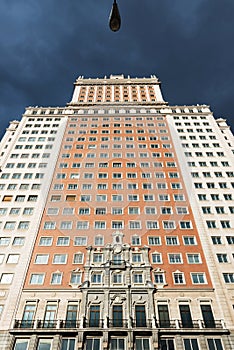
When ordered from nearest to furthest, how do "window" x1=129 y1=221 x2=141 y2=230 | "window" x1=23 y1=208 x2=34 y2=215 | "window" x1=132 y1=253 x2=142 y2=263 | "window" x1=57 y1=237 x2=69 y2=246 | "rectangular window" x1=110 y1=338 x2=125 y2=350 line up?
1. "rectangular window" x1=110 y1=338 x2=125 y2=350
2. "window" x1=132 y1=253 x2=142 y2=263
3. "window" x1=57 y1=237 x2=69 y2=246
4. "window" x1=129 y1=221 x2=141 y2=230
5. "window" x1=23 y1=208 x2=34 y2=215

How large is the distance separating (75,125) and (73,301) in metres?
39.7

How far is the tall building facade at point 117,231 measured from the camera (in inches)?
1200

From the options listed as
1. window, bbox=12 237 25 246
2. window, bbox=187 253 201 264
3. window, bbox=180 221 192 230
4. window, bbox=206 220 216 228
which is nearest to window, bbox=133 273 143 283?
window, bbox=187 253 201 264

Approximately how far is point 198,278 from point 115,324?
41.1 feet

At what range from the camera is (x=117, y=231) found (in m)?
40.4

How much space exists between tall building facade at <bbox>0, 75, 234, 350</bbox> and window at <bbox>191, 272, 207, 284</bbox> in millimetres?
175

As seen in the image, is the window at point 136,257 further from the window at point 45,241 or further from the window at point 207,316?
the window at point 45,241

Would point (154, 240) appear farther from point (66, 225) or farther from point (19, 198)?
point (19, 198)

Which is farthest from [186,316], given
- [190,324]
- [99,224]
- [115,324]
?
[99,224]

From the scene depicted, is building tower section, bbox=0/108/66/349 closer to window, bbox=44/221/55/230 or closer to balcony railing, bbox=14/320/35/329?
balcony railing, bbox=14/320/35/329

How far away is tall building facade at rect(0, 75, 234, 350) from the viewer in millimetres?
30469

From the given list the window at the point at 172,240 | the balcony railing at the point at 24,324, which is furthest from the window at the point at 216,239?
the balcony railing at the point at 24,324

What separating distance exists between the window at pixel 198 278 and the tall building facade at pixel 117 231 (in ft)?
0.58

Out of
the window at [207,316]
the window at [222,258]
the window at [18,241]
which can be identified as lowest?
the window at [207,316]
